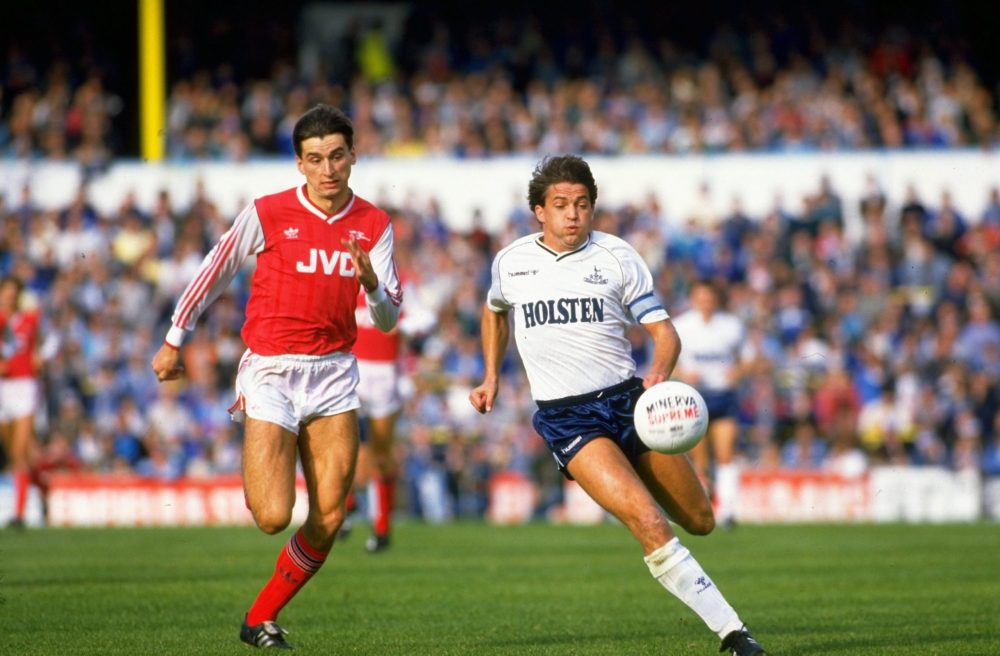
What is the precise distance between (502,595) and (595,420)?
3.49 metres

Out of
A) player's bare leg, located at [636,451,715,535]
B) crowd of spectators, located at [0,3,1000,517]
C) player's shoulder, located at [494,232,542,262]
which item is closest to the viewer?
player's bare leg, located at [636,451,715,535]

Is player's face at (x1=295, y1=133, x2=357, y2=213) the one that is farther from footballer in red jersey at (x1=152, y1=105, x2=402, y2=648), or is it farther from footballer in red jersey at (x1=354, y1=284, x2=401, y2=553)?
footballer in red jersey at (x1=354, y1=284, x2=401, y2=553)

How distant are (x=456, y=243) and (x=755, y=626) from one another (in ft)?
57.4

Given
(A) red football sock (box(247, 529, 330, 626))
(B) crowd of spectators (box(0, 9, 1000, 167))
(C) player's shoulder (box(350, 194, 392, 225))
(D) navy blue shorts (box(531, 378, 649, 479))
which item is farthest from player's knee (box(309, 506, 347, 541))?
(B) crowd of spectators (box(0, 9, 1000, 167))

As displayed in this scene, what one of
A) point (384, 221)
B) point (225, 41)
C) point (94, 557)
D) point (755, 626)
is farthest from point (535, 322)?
point (225, 41)

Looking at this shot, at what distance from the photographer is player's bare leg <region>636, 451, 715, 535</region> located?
8492 mm

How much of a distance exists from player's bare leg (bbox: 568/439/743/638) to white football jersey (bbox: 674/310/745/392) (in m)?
10.3

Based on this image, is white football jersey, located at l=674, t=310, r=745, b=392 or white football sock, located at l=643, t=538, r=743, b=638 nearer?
white football sock, located at l=643, t=538, r=743, b=638

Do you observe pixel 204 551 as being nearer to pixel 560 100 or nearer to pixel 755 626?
pixel 755 626

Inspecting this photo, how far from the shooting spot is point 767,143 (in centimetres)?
2791

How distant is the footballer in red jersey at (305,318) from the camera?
8.61 m

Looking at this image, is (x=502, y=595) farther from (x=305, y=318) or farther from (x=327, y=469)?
(x=305, y=318)

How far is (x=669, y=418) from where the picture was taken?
8.10 metres

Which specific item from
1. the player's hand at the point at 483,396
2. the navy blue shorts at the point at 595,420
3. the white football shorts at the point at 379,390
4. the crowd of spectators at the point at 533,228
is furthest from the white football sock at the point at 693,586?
the crowd of spectators at the point at 533,228
